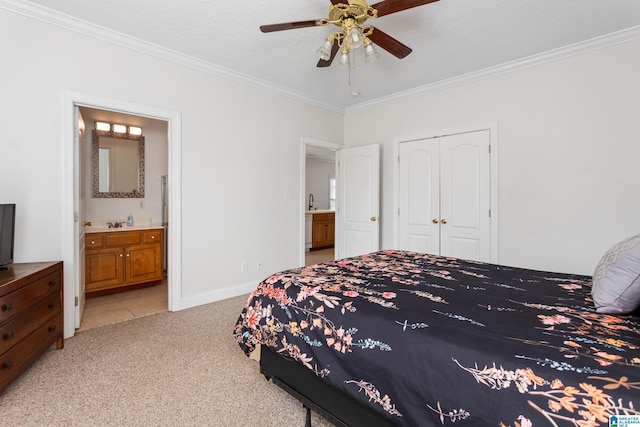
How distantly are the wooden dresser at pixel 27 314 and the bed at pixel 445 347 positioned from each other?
133 cm

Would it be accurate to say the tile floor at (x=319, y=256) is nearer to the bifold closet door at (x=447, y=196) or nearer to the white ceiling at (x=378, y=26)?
the bifold closet door at (x=447, y=196)

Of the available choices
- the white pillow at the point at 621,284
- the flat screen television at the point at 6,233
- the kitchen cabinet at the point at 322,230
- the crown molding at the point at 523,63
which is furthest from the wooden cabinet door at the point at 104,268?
the white pillow at the point at 621,284

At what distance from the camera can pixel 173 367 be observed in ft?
7.16

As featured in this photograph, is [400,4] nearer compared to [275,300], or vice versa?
[275,300]

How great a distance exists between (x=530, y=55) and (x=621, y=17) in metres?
0.73

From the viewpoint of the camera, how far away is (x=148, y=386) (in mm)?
1962

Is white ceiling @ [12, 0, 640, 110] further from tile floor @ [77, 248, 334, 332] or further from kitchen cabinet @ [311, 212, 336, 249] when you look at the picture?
kitchen cabinet @ [311, 212, 336, 249]

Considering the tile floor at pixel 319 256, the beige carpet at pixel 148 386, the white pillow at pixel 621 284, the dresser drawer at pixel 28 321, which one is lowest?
the beige carpet at pixel 148 386

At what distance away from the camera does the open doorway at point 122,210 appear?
3.60 m

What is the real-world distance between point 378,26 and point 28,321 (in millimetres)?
3432

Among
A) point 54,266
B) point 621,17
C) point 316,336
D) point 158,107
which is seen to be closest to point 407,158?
point 621,17

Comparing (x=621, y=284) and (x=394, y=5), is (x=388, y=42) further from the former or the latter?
(x=621, y=284)

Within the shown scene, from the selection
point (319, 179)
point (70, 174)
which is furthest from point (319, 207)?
point (70, 174)

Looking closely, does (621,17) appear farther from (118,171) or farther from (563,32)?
(118,171)
